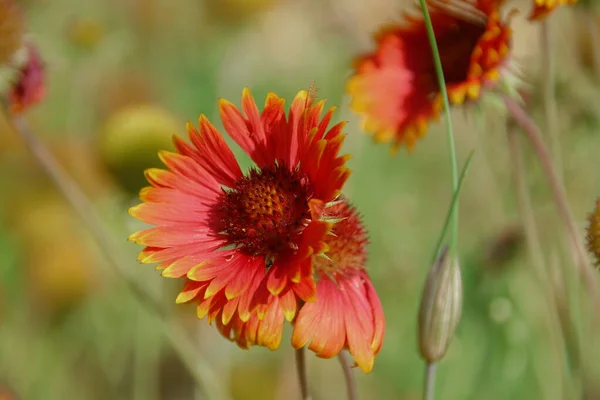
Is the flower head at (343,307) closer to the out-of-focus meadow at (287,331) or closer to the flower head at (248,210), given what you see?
the flower head at (248,210)

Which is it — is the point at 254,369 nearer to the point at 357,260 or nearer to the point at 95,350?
the point at 95,350

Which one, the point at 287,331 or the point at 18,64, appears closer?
the point at 18,64

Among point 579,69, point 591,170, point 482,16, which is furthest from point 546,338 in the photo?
point 482,16

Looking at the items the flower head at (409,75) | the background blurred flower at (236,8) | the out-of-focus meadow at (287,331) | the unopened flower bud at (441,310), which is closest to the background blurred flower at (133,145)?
the out-of-focus meadow at (287,331)

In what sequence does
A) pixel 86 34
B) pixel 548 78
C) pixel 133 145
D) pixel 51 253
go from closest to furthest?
pixel 548 78 < pixel 133 145 < pixel 86 34 < pixel 51 253

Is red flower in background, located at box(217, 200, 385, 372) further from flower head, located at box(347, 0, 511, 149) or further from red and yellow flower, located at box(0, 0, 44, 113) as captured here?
red and yellow flower, located at box(0, 0, 44, 113)

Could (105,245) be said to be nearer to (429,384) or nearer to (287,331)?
(429,384)

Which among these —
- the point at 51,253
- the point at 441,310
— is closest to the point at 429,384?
the point at 441,310
